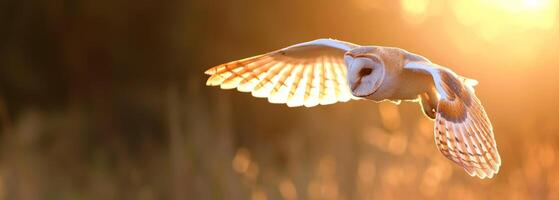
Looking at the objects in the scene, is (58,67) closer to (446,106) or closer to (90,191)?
(90,191)

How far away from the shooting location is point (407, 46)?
5.55m

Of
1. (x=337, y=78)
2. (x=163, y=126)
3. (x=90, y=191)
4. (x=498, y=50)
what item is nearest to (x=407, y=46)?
(x=498, y=50)

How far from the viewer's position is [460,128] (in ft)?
6.78

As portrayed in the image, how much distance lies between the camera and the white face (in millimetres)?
2100

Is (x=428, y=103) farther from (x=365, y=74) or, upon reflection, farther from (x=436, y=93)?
(x=365, y=74)

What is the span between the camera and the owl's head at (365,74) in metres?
2.10

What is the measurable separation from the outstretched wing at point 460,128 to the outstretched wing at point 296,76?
0.65 m

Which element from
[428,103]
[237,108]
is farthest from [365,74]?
[237,108]

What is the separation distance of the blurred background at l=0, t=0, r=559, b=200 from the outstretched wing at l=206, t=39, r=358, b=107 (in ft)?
2.57

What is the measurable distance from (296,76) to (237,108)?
2810 millimetres

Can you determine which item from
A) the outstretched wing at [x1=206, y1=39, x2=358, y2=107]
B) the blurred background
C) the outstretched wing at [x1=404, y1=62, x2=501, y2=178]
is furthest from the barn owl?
the blurred background

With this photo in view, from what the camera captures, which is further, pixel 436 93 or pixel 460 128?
pixel 436 93

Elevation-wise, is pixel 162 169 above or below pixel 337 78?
below

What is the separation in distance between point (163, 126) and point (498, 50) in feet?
5.06
